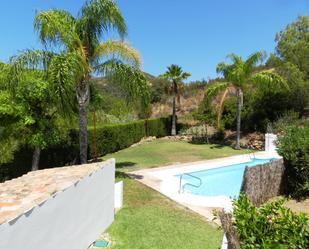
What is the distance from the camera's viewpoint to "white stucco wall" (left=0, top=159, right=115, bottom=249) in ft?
17.0

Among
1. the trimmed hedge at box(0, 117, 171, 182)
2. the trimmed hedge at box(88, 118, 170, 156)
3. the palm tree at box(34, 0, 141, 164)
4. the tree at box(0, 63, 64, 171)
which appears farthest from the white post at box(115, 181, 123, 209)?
the trimmed hedge at box(88, 118, 170, 156)

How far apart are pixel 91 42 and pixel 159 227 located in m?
8.19

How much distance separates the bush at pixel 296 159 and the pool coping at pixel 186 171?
272 cm

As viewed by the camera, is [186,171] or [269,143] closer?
[186,171]

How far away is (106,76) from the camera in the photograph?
1425 cm

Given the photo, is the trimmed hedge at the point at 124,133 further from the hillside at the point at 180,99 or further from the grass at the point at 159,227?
the grass at the point at 159,227

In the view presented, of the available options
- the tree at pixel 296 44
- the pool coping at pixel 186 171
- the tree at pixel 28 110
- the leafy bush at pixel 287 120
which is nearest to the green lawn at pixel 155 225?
the pool coping at pixel 186 171

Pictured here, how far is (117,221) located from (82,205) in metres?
2.50

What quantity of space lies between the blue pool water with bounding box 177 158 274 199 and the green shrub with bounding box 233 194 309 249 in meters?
9.55

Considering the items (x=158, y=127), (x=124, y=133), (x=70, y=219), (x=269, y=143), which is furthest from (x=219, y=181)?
(x=158, y=127)

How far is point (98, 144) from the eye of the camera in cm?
2205

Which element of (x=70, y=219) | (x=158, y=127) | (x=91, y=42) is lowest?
(x=70, y=219)

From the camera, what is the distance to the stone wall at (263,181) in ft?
36.8

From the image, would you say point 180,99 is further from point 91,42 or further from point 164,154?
point 91,42
